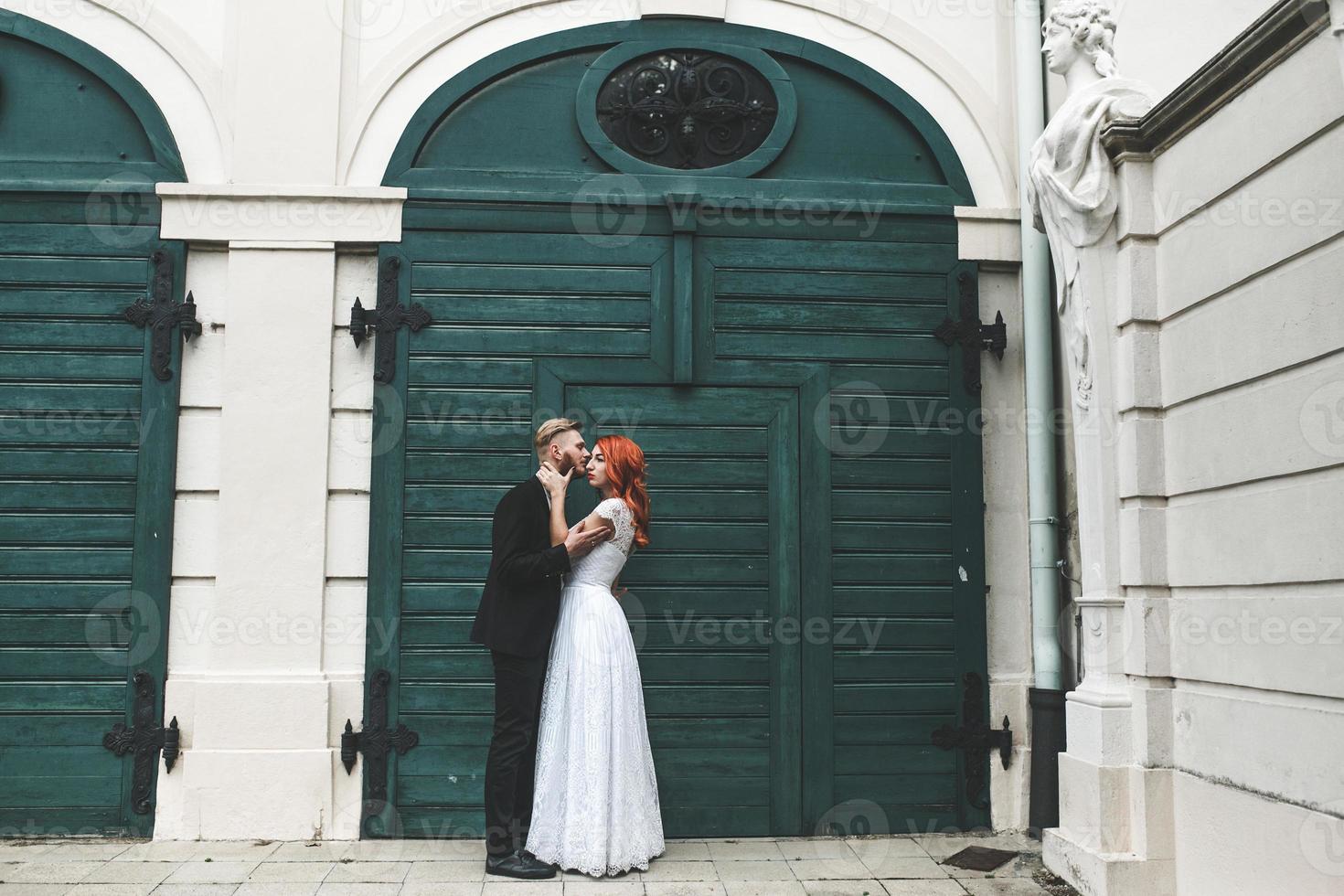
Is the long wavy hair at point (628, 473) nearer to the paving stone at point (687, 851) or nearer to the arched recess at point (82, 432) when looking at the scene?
the paving stone at point (687, 851)

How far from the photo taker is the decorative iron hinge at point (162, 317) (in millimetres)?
5941

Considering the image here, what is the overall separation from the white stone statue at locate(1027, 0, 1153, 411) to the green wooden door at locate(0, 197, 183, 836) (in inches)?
174

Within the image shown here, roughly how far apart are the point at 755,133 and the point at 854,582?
253cm

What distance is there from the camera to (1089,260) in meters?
5.07

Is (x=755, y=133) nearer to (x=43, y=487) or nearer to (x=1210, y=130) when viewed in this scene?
(x=1210, y=130)

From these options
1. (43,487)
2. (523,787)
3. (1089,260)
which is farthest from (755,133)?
(43,487)

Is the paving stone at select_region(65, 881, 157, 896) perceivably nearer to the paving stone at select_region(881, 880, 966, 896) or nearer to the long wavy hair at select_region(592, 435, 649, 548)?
the long wavy hair at select_region(592, 435, 649, 548)

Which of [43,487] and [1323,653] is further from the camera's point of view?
[43,487]

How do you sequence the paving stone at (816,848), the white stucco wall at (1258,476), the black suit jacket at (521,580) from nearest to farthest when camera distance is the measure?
the white stucco wall at (1258,476) < the black suit jacket at (521,580) < the paving stone at (816,848)

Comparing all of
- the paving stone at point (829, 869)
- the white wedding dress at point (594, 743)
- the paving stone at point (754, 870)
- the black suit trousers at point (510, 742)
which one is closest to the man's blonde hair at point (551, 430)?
the white wedding dress at point (594, 743)

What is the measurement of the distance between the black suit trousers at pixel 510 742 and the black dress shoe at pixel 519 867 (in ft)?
0.13

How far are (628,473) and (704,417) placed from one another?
0.83m

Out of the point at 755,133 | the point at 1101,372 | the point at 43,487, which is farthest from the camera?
the point at 755,133

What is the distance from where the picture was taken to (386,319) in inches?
237
